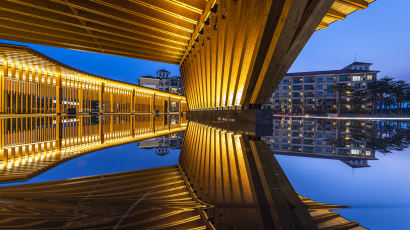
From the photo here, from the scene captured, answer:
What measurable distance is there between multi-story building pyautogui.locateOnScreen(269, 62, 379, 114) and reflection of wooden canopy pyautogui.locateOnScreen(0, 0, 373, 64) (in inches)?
1885

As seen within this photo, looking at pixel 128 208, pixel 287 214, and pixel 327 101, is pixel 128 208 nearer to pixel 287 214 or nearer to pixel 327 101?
pixel 287 214

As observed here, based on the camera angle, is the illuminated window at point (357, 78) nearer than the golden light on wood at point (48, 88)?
No

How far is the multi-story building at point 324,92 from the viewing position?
4716 centimetres

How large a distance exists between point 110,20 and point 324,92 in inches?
2350

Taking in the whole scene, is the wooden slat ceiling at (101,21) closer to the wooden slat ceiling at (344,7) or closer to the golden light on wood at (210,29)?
the golden light on wood at (210,29)

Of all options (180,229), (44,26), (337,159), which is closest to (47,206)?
(180,229)

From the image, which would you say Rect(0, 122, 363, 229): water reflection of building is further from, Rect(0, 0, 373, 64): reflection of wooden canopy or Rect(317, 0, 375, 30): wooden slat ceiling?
Rect(317, 0, 375, 30): wooden slat ceiling

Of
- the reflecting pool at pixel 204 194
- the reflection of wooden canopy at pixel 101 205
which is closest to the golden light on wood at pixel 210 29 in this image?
the reflecting pool at pixel 204 194

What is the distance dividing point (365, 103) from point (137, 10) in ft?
197

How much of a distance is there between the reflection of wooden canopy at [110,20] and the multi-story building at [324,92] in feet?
157

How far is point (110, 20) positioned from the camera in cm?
914

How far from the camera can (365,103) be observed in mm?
46031

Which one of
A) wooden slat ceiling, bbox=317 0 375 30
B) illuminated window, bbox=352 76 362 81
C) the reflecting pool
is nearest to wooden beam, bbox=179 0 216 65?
wooden slat ceiling, bbox=317 0 375 30

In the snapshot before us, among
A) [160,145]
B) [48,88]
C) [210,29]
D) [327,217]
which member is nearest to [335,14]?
[210,29]
